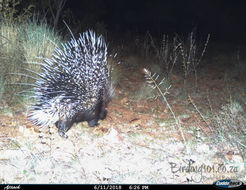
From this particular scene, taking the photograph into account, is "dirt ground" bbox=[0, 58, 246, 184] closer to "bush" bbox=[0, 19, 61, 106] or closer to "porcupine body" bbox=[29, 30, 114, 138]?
"porcupine body" bbox=[29, 30, 114, 138]

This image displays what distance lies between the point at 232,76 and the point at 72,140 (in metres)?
4.39

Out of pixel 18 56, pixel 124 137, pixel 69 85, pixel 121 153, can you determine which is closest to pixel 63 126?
A: pixel 69 85

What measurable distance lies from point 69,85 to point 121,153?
3.14 ft

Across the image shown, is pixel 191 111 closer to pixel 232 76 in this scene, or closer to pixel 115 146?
pixel 115 146

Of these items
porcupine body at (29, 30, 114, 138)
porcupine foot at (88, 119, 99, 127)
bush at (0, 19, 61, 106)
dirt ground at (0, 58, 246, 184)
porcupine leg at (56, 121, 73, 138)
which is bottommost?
dirt ground at (0, 58, 246, 184)

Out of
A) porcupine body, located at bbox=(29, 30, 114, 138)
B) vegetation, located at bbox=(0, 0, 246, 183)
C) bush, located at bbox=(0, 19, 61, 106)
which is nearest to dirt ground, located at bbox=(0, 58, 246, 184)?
vegetation, located at bbox=(0, 0, 246, 183)

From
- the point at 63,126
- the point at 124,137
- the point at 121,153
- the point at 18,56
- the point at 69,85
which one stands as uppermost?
the point at 18,56

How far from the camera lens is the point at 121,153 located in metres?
2.70

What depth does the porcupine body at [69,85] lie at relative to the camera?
3.03 meters

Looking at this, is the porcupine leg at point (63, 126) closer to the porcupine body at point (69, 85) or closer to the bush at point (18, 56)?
the porcupine body at point (69, 85)

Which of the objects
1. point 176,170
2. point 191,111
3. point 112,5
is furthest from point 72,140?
point 112,5

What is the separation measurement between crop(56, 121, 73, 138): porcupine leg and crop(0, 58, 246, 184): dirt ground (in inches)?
2.3

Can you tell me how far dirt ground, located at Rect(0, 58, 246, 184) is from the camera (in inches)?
89.4

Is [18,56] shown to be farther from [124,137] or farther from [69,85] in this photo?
[124,137]
